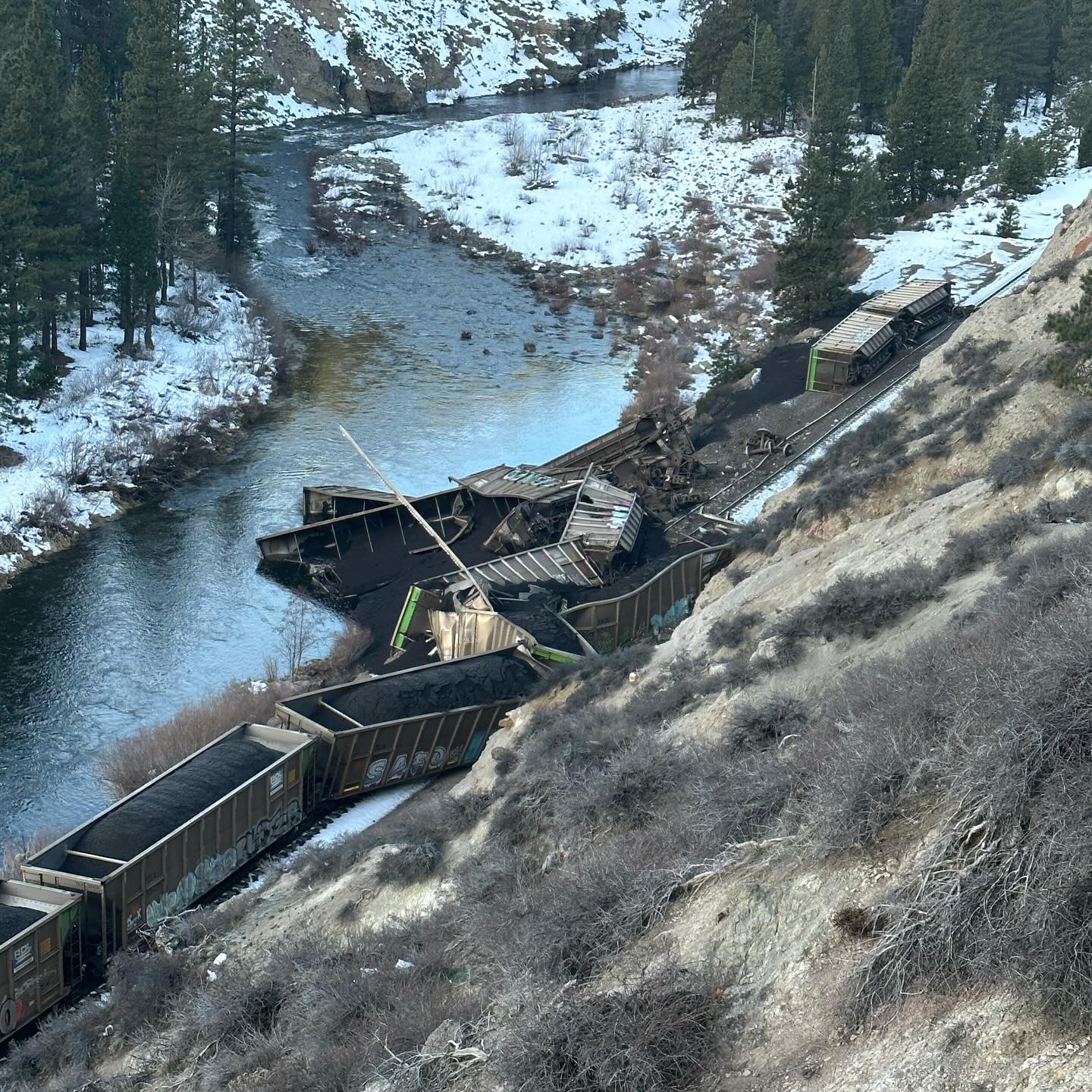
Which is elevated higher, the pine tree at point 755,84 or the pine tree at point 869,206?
the pine tree at point 755,84

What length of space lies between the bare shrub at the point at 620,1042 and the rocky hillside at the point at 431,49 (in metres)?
90.1

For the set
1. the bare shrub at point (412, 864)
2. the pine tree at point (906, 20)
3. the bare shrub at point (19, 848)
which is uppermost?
the pine tree at point (906, 20)

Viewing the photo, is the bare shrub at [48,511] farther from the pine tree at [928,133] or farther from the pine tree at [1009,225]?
the pine tree at [928,133]

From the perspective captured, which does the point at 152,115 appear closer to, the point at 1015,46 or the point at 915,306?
the point at 915,306

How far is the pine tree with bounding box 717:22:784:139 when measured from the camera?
249 feet

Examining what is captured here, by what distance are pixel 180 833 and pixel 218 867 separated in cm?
133

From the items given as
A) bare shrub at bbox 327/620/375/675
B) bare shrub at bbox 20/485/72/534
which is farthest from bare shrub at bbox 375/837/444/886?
bare shrub at bbox 20/485/72/534

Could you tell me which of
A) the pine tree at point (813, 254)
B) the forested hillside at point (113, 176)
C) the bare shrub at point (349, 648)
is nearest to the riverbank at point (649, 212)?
the pine tree at point (813, 254)

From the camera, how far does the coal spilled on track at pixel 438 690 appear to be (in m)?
23.4

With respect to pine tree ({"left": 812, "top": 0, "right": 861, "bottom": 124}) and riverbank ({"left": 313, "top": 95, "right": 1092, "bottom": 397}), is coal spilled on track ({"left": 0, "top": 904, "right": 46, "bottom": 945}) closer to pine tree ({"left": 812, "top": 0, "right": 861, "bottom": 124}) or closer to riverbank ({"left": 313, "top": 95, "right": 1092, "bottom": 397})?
riverbank ({"left": 313, "top": 95, "right": 1092, "bottom": 397})

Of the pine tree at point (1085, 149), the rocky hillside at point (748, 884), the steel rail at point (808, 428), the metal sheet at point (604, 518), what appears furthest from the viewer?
the pine tree at point (1085, 149)

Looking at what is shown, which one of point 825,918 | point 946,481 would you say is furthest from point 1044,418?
point 825,918

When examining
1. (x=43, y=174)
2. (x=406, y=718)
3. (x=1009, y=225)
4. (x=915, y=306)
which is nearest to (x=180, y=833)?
(x=406, y=718)

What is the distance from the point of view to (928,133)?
2298 inches
